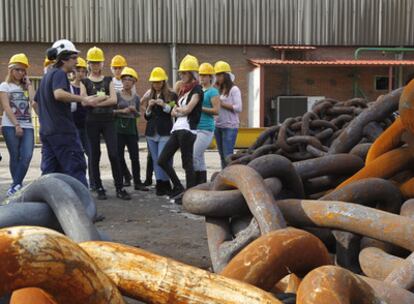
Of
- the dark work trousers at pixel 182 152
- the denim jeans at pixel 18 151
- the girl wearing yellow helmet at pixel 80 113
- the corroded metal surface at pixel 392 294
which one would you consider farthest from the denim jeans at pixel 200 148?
the corroded metal surface at pixel 392 294

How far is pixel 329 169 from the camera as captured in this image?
2.42 meters

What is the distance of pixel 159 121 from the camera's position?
725 cm

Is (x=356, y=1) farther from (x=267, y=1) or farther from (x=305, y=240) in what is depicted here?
(x=305, y=240)

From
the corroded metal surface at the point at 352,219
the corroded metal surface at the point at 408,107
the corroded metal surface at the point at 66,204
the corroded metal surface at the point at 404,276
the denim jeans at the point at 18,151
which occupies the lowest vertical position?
the denim jeans at the point at 18,151

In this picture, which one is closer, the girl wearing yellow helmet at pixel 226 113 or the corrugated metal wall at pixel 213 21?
the girl wearing yellow helmet at pixel 226 113

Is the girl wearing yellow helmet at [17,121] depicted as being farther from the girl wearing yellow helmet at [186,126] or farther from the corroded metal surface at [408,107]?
the corroded metal surface at [408,107]

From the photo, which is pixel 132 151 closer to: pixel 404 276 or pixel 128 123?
pixel 128 123

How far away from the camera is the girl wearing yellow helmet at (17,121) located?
272 inches

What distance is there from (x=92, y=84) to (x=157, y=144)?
1.06m

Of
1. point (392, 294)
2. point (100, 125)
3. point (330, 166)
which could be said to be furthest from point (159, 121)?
point (392, 294)

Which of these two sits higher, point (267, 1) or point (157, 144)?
point (267, 1)

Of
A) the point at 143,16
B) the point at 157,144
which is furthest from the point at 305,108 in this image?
the point at 157,144

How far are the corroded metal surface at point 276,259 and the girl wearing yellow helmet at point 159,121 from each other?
5662 millimetres

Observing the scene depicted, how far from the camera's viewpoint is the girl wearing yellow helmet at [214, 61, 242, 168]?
7629 millimetres
